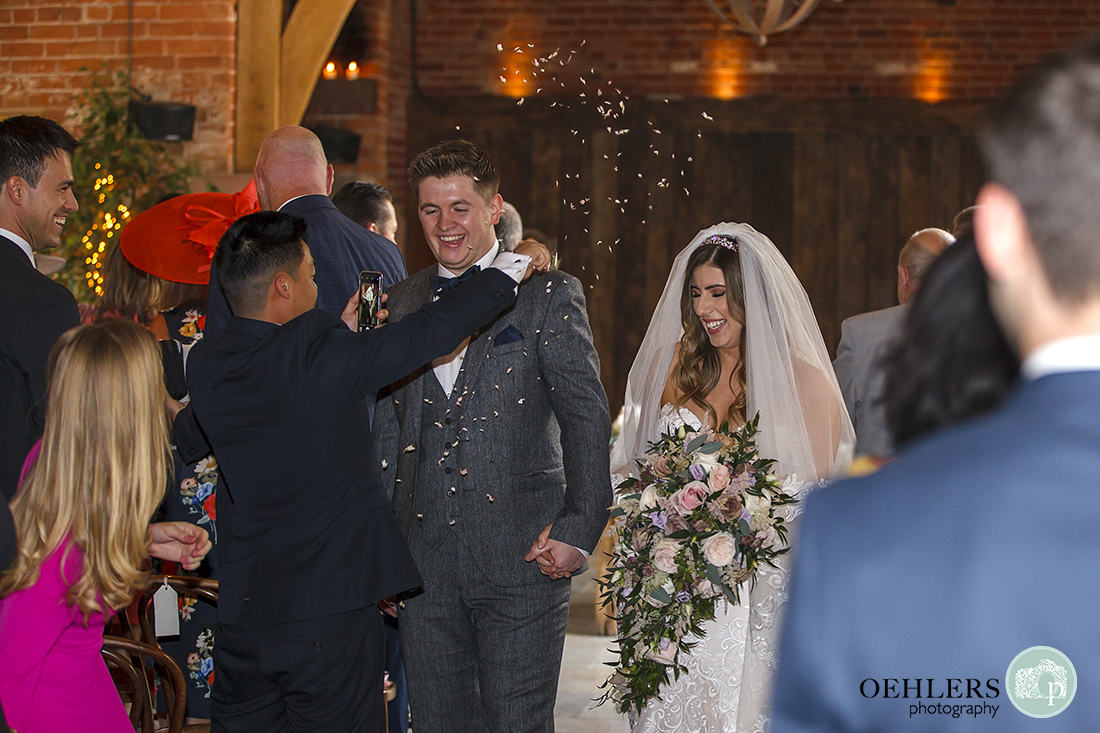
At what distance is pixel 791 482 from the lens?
2.93 m

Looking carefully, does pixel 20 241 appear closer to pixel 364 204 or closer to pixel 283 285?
pixel 283 285

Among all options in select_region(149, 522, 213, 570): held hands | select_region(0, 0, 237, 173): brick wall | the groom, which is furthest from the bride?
select_region(0, 0, 237, 173): brick wall

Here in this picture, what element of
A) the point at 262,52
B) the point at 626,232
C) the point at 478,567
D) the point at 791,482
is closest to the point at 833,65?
the point at 626,232

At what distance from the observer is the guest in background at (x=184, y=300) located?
11.0ft

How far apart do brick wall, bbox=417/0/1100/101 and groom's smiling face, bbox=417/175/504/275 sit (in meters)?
4.98

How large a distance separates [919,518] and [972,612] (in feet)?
0.23

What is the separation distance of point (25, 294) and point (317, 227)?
854 millimetres

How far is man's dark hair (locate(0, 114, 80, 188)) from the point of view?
288 cm

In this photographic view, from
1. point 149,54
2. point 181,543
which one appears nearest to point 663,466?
point 181,543

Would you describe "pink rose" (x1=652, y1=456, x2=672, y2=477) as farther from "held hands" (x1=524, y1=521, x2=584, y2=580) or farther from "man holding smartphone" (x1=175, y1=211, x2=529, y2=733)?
"man holding smartphone" (x1=175, y1=211, x2=529, y2=733)

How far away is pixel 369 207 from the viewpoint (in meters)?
4.34

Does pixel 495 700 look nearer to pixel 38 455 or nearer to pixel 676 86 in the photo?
pixel 38 455

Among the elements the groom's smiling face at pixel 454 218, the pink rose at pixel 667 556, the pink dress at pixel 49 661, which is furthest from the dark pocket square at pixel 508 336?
the pink dress at pixel 49 661

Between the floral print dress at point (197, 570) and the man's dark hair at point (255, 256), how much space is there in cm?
115
